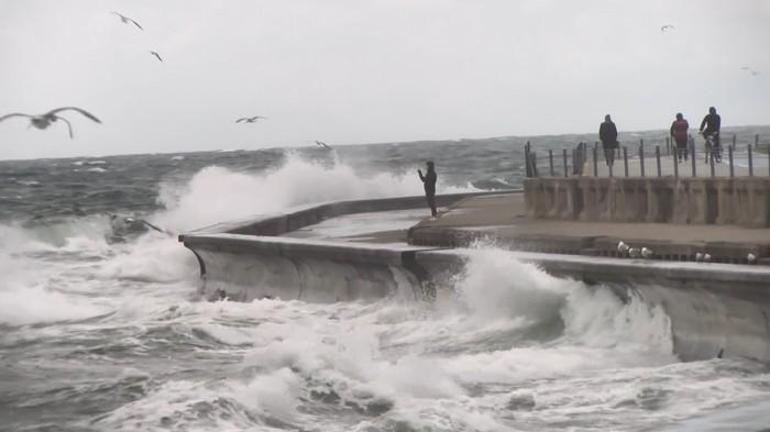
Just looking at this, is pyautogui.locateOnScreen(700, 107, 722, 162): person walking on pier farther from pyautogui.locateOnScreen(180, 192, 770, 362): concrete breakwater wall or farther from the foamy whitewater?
the foamy whitewater

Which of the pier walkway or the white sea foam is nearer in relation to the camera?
the pier walkway

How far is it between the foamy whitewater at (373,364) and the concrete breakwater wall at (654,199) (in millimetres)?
3013

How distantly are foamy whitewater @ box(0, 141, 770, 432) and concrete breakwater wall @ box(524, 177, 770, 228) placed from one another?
301cm

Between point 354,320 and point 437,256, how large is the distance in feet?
3.97

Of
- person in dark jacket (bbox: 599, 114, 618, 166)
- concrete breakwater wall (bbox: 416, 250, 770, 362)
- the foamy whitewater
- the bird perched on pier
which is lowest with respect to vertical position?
the foamy whitewater

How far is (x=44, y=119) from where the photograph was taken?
39.6 feet

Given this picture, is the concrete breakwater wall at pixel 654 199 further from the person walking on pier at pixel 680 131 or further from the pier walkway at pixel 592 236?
the person walking on pier at pixel 680 131

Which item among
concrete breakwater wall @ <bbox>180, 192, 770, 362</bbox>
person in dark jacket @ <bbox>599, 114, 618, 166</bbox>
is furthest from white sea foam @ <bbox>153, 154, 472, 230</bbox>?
person in dark jacket @ <bbox>599, 114, 618, 166</bbox>

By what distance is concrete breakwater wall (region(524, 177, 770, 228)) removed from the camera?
1697 cm

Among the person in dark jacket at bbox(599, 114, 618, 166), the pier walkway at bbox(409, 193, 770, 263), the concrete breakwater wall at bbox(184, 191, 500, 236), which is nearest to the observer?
the pier walkway at bbox(409, 193, 770, 263)

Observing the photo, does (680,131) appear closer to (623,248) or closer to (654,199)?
(654,199)

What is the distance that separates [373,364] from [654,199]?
6793 millimetres

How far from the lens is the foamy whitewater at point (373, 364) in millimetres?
11391

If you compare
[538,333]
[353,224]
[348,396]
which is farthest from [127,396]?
[353,224]
